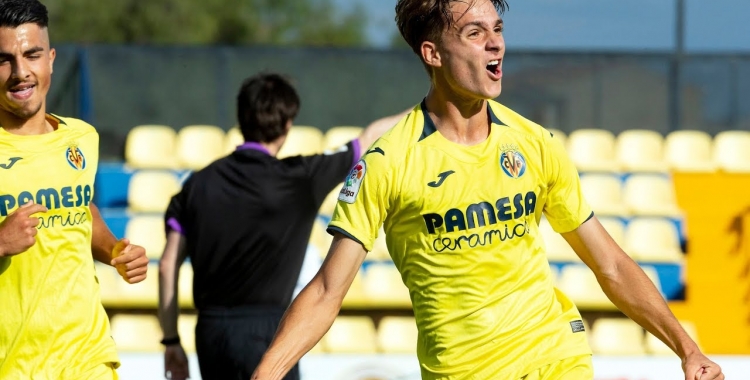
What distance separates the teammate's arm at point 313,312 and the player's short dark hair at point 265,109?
1.84 meters

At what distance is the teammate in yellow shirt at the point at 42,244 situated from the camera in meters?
4.10

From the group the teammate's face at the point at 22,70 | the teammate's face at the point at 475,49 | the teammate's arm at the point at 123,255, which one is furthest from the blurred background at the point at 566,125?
the teammate's face at the point at 475,49

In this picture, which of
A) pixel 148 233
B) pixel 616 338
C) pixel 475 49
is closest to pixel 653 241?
pixel 616 338

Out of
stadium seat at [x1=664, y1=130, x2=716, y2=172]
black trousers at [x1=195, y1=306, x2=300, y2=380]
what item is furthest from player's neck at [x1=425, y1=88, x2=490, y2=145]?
stadium seat at [x1=664, y1=130, x2=716, y2=172]

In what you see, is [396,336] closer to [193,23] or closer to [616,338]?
[616,338]

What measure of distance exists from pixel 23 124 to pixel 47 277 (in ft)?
1.86

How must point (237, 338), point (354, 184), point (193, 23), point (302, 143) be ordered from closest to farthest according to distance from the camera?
point (354, 184) → point (237, 338) → point (302, 143) → point (193, 23)

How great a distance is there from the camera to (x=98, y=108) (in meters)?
13.3

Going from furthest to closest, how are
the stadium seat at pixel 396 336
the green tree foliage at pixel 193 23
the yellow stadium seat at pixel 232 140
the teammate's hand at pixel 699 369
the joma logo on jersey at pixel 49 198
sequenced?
the green tree foliage at pixel 193 23 → the yellow stadium seat at pixel 232 140 → the stadium seat at pixel 396 336 → the joma logo on jersey at pixel 49 198 → the teammate's hand at pixel 699 369

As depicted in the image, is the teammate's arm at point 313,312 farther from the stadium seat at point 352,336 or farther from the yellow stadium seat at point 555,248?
the yellow stadium seat at point 555,248

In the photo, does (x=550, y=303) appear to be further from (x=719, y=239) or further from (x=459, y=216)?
(x=719, y=239)

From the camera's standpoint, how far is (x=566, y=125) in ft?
43.5

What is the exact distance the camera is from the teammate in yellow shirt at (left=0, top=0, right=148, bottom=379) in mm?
4102

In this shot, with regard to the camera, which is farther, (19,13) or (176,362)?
(176,362)
